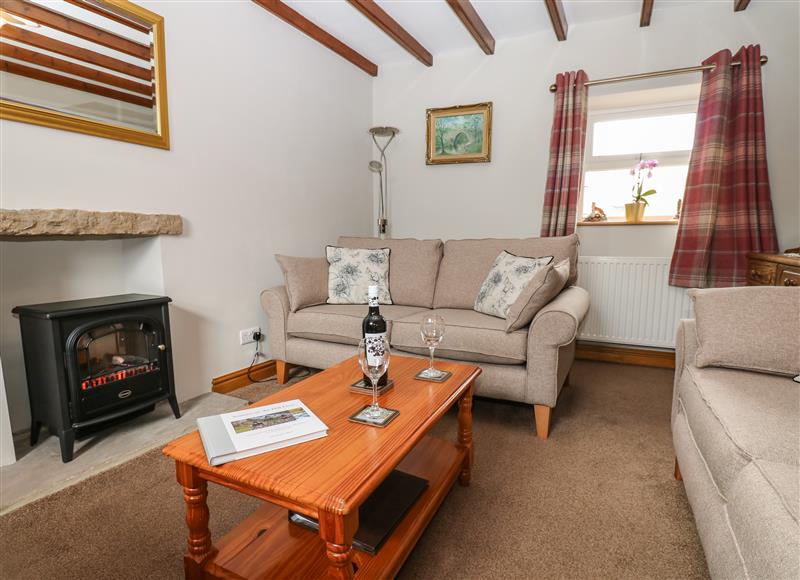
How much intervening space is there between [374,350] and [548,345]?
1052 millimetres

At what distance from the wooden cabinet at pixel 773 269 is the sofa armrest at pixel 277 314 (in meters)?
2.68

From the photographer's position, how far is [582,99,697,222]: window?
127 inches

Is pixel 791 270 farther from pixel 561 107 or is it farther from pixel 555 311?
pixel 561 107

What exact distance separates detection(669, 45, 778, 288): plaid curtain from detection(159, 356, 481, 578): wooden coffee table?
232 centimetres

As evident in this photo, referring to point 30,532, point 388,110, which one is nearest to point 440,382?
point 30,532

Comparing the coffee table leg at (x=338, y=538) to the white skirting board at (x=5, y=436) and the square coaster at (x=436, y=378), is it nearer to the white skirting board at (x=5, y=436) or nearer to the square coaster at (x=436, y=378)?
the square coaster at (x=436, y=378)

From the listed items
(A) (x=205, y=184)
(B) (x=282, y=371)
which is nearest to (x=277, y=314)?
(B) (x=282, y=371)

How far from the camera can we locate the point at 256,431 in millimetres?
1102

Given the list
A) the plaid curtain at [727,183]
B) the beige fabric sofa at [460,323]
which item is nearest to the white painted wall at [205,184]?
the beige fabric sofa at [460,323]

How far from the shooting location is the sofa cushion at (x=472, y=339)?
2080 mm

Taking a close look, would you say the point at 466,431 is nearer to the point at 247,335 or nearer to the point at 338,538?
the point at 338,538

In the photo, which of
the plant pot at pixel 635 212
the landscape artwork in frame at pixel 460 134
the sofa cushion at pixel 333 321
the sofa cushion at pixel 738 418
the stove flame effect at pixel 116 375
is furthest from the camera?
the landscape artwork in frame at pixel 460 134

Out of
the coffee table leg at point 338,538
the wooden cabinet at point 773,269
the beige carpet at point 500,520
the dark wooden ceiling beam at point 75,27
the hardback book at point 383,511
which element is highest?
the dark wooden ceiling beam at point 75,27

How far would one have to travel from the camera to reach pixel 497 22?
3143mm
